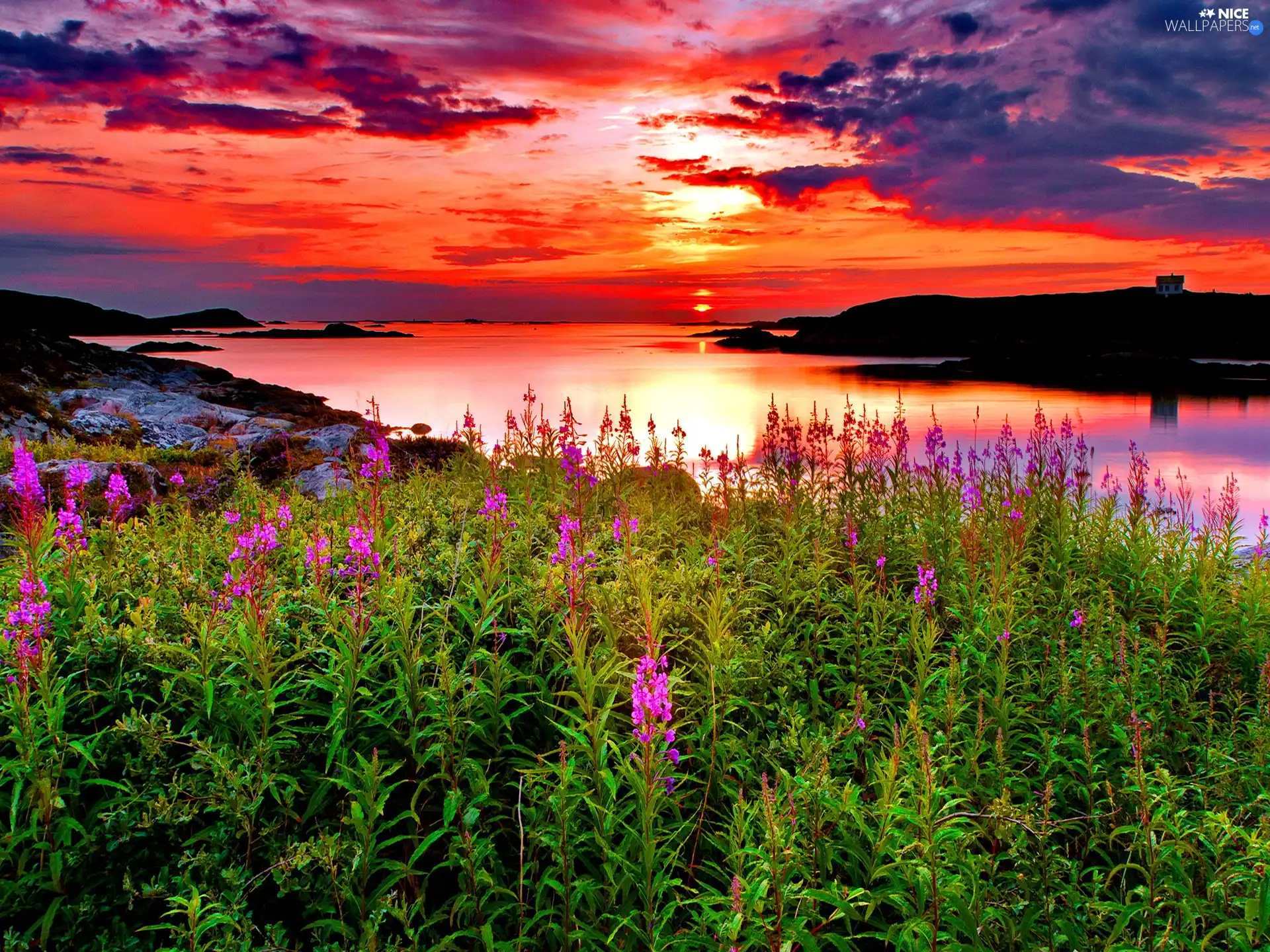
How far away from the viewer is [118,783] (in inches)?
123

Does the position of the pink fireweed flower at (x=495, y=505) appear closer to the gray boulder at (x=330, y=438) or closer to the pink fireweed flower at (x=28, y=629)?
the pink fireweed flower at (x=28, y=629)

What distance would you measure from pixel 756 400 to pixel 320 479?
30.9m

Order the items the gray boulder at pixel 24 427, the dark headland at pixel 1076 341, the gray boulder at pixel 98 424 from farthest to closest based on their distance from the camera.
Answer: the dark headland at pixel 1076 341 → the gray boulder at pixel 98 424 → the gray boulder at pixel 24 427

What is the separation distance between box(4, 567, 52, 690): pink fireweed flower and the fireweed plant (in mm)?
29

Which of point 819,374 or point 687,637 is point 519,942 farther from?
point 819,374

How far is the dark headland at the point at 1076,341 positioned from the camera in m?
42.2

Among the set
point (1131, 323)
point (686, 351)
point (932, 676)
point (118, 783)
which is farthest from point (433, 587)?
point (686, 351)

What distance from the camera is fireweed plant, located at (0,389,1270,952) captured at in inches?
114

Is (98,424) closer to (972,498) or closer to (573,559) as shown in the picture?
(573,559)

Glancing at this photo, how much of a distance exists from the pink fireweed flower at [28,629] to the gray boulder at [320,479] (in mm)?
5434

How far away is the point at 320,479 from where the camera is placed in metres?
10.8

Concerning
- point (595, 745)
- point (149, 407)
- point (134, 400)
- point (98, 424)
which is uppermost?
point (134, 400)

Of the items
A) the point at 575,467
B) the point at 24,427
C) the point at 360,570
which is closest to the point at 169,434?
the point at 24,427

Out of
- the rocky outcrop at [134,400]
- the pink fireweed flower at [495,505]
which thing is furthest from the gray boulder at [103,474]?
the pink fireweed flower at [495,505]
